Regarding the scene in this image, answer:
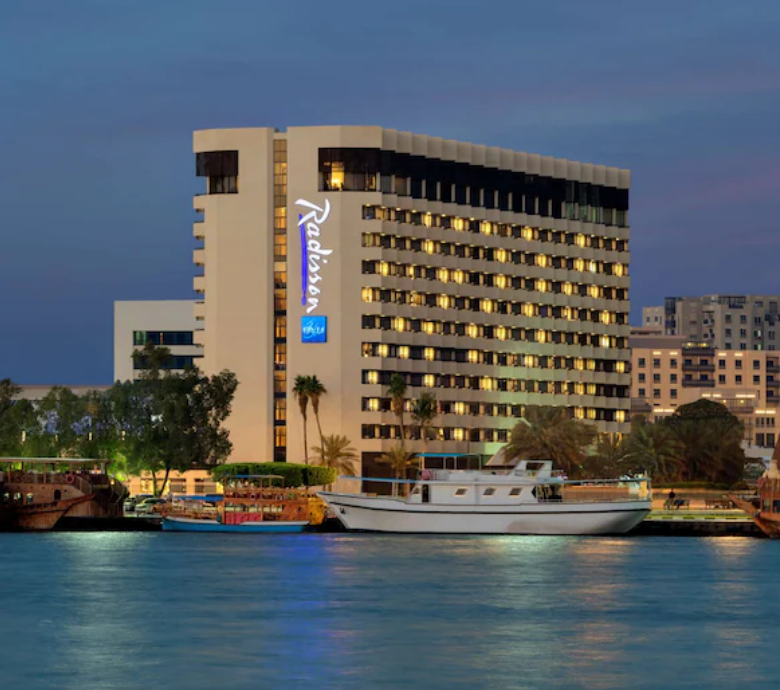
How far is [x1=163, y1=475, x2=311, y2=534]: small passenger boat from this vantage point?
186250mm

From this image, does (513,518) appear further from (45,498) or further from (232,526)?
(45,498)

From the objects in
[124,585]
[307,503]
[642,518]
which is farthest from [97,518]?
[124,585]

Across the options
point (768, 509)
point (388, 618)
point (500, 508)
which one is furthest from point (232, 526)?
point (388, 618)

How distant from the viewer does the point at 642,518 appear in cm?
17650

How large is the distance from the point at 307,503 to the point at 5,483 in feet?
105

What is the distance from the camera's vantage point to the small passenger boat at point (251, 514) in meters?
186

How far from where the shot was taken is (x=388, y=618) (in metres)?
89.9

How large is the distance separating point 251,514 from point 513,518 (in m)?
30.4

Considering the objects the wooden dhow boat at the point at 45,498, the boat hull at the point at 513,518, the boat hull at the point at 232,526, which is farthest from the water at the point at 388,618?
the wooden dhow boat at the point at 45,498

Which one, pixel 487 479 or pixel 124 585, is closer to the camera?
pixel 124 585

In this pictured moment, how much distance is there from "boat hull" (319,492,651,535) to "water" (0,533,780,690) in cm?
1977

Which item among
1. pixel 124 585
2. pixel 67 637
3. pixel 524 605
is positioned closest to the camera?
pixel 67 637

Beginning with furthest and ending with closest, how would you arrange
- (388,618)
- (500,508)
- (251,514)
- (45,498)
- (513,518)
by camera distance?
(45,498)
(251,514)
(513,518)
(500,508)
(388,618)

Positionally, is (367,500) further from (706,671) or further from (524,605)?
(706,671)
